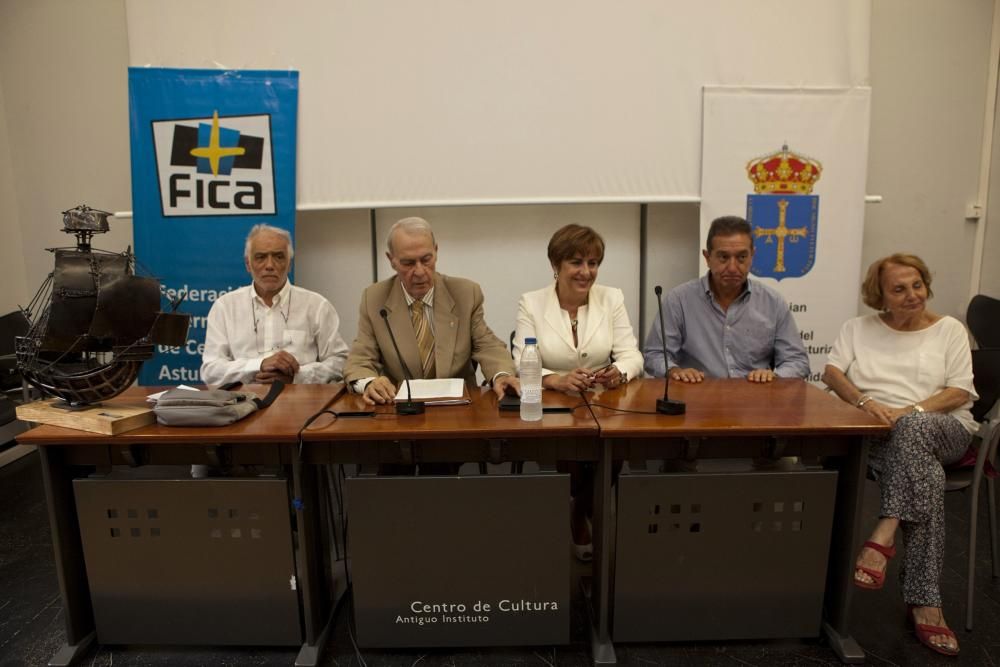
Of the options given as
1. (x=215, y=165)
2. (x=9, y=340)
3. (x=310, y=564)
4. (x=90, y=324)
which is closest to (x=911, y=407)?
(x=310, y=564)

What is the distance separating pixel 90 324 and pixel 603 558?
1.63 metres

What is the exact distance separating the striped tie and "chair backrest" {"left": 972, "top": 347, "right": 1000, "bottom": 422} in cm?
199

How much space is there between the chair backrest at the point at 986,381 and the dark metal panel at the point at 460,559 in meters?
1.61

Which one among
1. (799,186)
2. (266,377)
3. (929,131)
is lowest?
(266,377)

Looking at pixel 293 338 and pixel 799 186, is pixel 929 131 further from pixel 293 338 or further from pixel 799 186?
pixel 293 338

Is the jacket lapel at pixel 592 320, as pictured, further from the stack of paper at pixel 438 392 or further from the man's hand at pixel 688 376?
the stack of paper at pixel 438 392

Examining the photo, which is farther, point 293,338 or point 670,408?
point 293,338

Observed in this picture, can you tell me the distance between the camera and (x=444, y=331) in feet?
7.14

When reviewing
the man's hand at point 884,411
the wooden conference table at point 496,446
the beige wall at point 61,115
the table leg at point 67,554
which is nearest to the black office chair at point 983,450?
the man's hand at point 884,411

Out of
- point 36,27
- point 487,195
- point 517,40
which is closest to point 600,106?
point 517,40

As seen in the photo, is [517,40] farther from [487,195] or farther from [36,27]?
[36,27]

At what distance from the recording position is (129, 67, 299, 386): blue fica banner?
3.02 meters

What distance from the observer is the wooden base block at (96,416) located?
1587 millimetres

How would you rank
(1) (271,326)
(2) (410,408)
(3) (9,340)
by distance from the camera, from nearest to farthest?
(2) (410,408) → (1) (271,326) → (3) (9,340)
